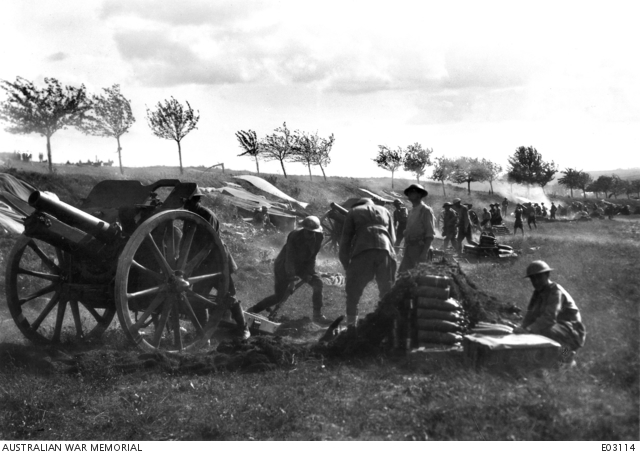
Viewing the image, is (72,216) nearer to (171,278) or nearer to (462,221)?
(171,278)

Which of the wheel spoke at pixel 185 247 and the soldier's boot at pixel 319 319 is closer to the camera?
the wheel spoke at pixel 185 247

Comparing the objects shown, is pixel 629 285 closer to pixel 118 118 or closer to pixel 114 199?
pixel 114 199

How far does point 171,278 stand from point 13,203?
383 inches

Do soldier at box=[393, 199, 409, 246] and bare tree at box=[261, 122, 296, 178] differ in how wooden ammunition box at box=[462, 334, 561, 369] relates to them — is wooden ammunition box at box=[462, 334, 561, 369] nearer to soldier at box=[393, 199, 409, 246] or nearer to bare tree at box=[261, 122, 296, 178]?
soldier at box=[393, 199, 409, 246]

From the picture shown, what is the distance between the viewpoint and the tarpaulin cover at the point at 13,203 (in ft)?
44.2

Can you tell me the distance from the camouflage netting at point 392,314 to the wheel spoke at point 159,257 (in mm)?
1838

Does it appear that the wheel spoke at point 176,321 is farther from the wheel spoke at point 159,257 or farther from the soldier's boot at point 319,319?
the soldier's boot at point 319,319

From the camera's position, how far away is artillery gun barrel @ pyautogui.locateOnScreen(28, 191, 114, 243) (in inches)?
249

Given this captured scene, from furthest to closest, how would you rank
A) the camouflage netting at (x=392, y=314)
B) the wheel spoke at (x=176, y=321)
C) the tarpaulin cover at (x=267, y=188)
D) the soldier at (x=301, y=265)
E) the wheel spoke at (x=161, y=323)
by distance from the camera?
the tarpaulin cover at (x=267, y=188), the soldier at (x=301, y=265), the wheel spoke at (x=176, y=321), the wheel spoke at (x=161, y=323), the camouflage netting at (x=392, y=314)

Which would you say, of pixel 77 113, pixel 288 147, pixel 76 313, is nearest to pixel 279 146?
pixel 288 147

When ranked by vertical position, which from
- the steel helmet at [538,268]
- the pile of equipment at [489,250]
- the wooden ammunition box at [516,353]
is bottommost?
the pile of equipment at [489,250]

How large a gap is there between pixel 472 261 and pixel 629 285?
7.20m

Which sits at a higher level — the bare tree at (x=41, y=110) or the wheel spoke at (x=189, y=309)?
the bare tree at (x=41, y=110)

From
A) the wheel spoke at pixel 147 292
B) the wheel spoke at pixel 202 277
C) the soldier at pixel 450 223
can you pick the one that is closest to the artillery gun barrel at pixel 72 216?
the wheel spoke at pixel 147 292
